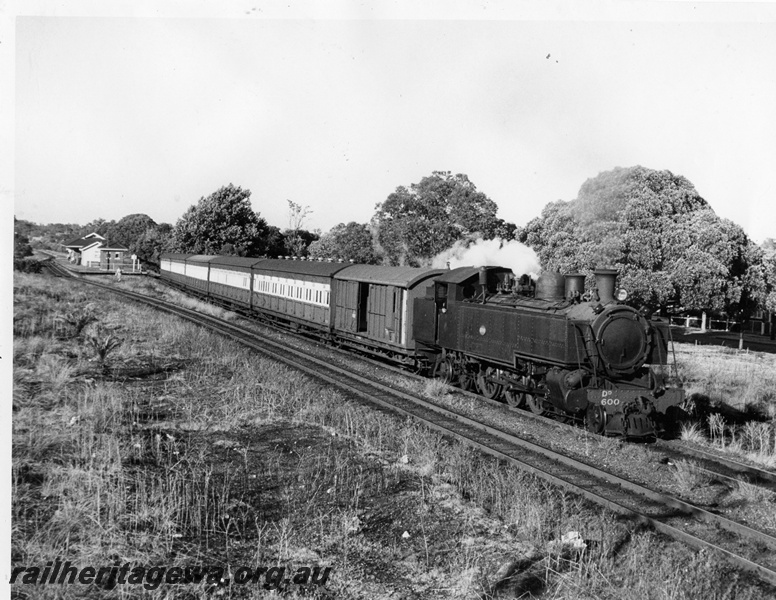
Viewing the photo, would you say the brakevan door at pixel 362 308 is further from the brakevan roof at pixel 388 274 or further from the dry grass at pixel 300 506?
the dry grass at pixel 300 506

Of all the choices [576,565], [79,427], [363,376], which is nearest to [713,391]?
[363,376]

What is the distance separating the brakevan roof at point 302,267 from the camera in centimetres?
2148

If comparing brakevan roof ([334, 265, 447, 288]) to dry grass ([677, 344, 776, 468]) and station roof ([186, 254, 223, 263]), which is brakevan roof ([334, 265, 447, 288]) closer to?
dry grass ([677, 344, 776, 468])

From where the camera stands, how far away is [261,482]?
7.48m

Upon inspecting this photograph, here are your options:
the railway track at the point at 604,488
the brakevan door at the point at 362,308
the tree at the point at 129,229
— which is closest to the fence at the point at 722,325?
the brakevan door at the point at 362,308

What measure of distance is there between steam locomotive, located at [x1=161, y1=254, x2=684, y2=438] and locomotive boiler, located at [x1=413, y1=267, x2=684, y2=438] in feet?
0.06

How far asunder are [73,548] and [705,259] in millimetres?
23580

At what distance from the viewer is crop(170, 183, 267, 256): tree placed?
2025 inches

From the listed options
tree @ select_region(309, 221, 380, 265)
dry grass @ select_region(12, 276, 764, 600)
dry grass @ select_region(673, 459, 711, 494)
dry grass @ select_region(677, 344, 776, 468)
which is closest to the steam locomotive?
dry grass @ select_region(677, 344, 776, 468)

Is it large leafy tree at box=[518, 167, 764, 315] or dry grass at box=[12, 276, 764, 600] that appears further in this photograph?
large leafy tree at box=[518, 167, 764, 315]

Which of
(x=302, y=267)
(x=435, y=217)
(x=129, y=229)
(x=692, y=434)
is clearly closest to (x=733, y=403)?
(x=692, y=434)

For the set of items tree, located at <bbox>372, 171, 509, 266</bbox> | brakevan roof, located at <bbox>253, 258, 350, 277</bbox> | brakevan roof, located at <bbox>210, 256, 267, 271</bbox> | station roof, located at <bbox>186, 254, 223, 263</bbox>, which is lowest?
brakevan roof, located at <bbox>253, 258, 350, 277</bbox>

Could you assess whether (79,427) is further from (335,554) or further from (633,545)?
(633,545)

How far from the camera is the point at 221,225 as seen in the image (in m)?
51.5
